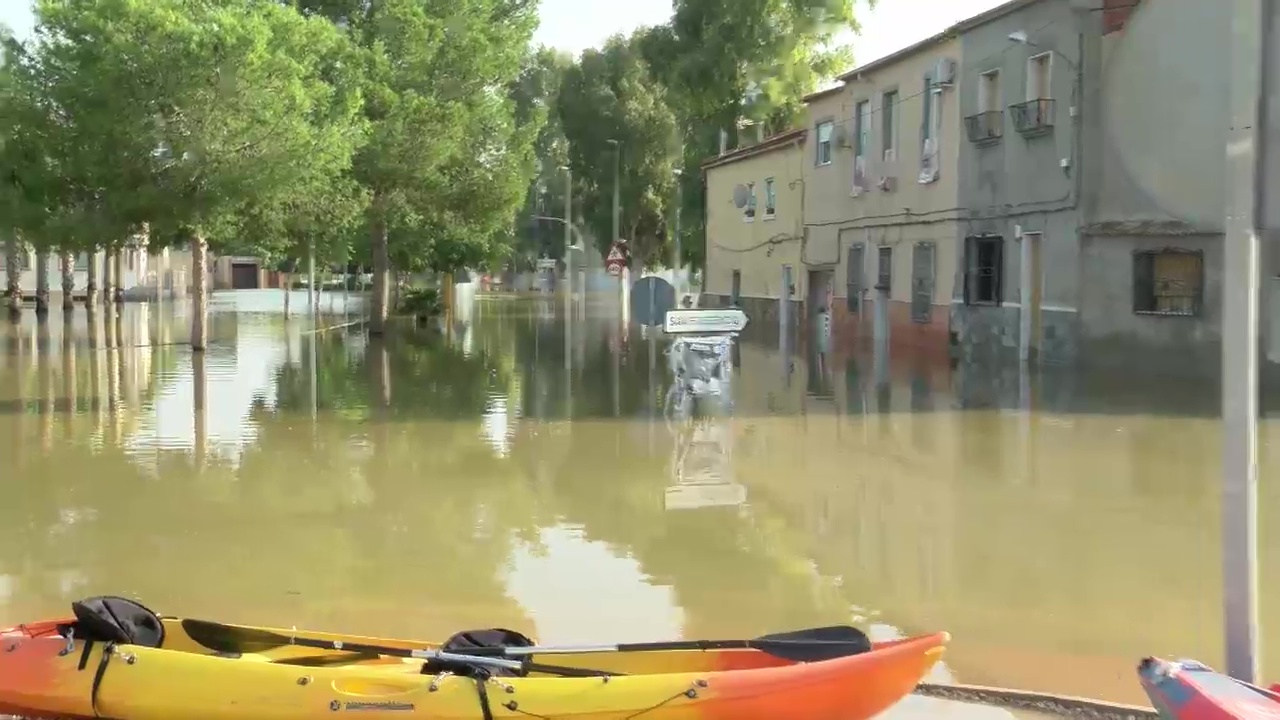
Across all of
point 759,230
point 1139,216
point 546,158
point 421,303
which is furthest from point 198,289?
point 546,158

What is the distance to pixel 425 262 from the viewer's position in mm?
44094

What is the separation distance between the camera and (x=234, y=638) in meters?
5.93

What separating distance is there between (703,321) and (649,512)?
7598 millimetres

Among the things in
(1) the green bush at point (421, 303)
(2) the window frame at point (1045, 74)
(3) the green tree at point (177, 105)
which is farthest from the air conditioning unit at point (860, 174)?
(1) the green bush at point (421, 303)

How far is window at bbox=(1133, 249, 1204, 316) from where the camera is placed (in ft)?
65.7

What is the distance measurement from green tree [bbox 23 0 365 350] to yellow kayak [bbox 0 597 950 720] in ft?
53.2

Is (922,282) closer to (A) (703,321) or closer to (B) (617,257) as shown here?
(B) (617,257)

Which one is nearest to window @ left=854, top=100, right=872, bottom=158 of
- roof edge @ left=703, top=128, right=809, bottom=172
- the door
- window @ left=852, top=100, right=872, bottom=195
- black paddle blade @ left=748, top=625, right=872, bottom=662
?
window @ left=852, top=100, right=872, bottom=195

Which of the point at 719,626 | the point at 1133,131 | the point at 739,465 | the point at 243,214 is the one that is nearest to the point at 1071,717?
the point at 719,626

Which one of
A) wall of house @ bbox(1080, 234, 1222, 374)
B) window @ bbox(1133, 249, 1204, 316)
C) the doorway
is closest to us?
wall of house @ bbox(1080, 234, 1222, 374)

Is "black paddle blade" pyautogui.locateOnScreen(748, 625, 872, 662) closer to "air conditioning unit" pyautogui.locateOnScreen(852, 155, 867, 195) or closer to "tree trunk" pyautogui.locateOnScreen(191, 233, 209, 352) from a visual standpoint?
"tree trunk" pyautogui.locateOnScreen(191, 233, 209, 352)

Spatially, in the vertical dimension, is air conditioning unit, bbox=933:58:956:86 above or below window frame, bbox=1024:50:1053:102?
above

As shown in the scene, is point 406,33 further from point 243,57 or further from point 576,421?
point 576,421

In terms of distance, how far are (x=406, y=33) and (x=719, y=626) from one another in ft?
82.0
